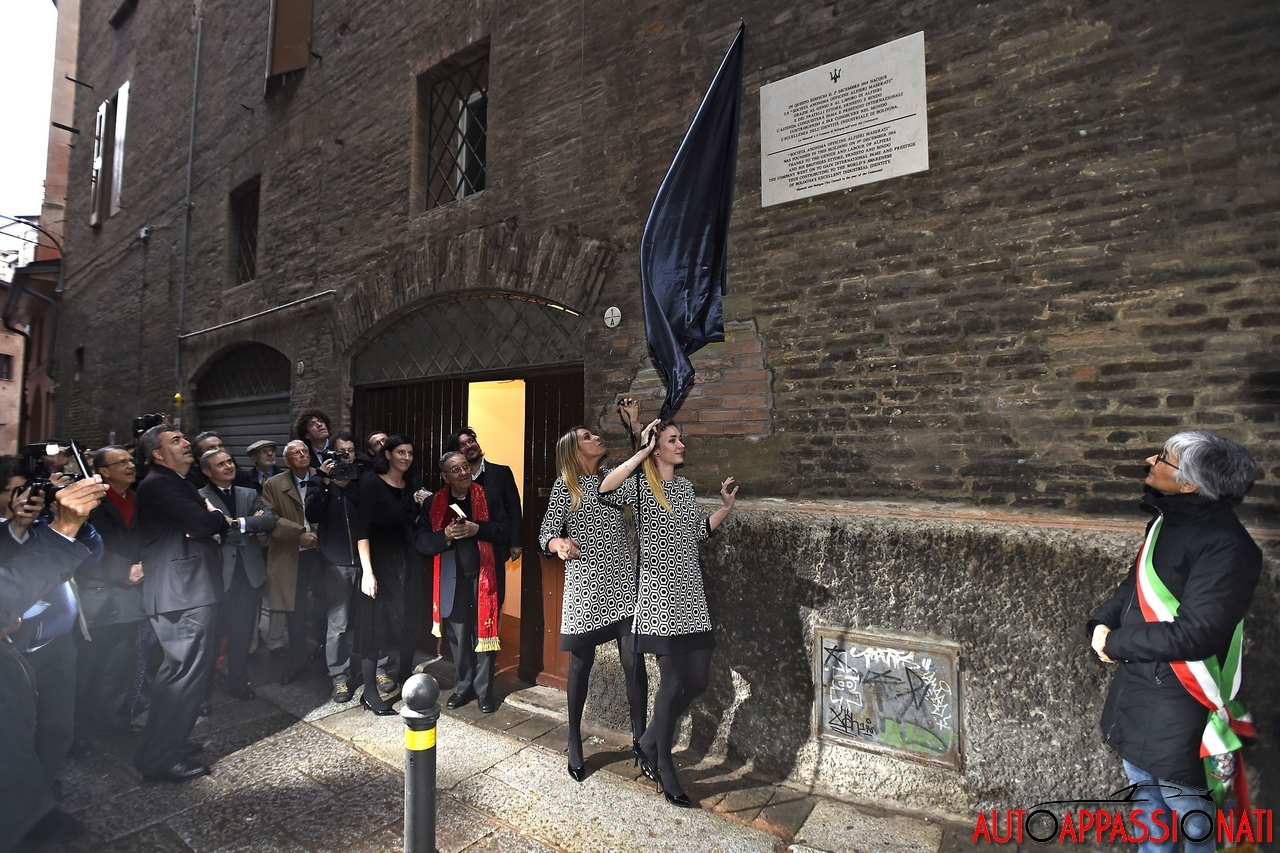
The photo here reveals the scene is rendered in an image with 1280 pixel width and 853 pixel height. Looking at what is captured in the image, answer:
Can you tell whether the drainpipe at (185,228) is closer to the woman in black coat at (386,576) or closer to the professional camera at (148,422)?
the professional camera at (148,422)

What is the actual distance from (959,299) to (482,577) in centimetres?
345

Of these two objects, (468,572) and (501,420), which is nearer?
(468,572)

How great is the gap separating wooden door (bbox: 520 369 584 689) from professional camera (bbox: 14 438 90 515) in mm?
2780

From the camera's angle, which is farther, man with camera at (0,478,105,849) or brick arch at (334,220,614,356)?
brick arch at (334,220,614,356)

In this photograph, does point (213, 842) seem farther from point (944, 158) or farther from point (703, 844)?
point (944, 158)

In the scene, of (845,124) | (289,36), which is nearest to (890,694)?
(845,124)

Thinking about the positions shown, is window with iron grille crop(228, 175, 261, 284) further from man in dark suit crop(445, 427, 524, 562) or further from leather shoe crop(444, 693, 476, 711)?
leather shoe crop(444, 693, 476, 711)

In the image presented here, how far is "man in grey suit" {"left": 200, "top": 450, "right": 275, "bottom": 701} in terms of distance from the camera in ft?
15.2

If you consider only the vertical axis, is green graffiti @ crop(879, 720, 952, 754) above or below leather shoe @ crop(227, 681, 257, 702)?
above

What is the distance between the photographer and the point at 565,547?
3516 mm

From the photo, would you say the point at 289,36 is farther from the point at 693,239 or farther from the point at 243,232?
the point at 693,239

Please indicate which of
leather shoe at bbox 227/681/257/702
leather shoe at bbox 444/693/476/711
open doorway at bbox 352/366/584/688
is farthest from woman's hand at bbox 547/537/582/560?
leather shoe at bbox 227/681/257/702

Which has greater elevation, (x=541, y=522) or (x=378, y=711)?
(x=541, y=522)

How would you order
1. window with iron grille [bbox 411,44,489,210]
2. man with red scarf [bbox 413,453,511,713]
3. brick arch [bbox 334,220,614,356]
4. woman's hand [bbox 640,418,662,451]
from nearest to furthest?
woman's hand [bbox 640,418,662,451] < man with red scarf [bbox 413,453,511,713] < brick arch [bbox 334,220,614,356] < window with iron grille [bbox 411,44,489,210]
